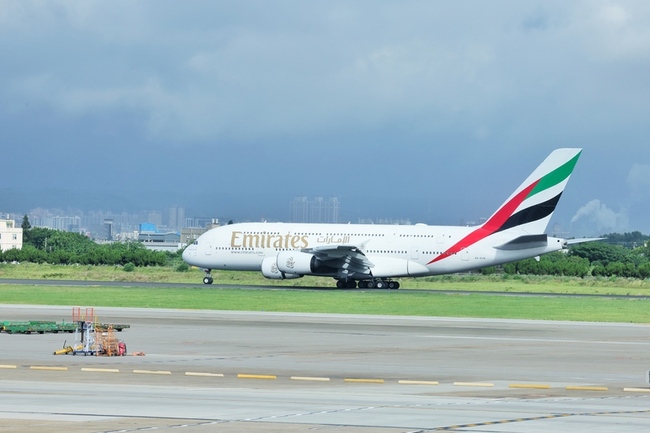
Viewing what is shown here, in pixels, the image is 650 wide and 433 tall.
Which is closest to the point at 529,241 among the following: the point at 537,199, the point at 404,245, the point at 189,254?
the point at 537,199

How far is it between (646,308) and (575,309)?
422 centimetres

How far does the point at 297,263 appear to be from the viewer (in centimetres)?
7419

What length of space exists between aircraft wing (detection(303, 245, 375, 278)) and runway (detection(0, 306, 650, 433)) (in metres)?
27.0

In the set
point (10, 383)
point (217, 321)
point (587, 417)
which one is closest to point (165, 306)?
point (217, 321)

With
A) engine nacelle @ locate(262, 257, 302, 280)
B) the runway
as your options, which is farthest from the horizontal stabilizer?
the runway

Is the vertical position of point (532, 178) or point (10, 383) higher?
point (532, 178)

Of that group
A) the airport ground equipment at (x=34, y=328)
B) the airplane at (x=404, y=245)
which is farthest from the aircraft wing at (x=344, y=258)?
the airport ground equipment at (x=34, y=328)

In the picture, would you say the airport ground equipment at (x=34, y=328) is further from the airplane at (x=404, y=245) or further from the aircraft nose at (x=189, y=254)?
the aircraft nose at (x=189, y=254)

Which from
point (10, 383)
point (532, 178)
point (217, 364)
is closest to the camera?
point (10, 383)

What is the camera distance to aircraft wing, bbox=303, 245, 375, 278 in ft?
243

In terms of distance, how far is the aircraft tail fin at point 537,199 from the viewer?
73562 millimetres

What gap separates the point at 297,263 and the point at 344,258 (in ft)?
10.2

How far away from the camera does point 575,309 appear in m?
56.8

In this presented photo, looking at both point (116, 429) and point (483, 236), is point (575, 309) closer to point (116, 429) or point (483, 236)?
→ point (483, 236)
